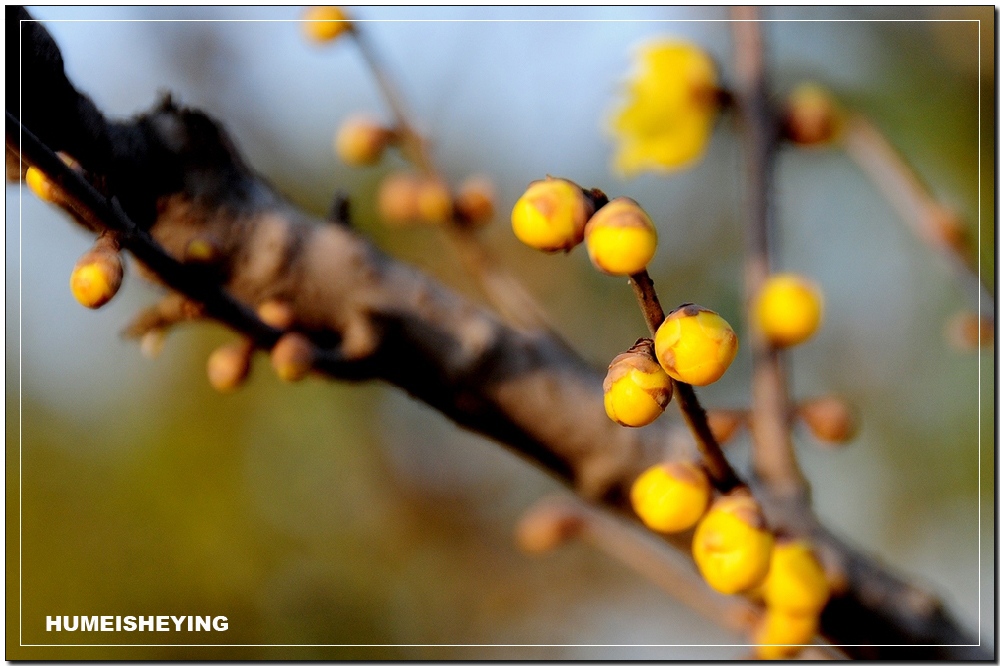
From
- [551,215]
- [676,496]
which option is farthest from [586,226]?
[676,496]

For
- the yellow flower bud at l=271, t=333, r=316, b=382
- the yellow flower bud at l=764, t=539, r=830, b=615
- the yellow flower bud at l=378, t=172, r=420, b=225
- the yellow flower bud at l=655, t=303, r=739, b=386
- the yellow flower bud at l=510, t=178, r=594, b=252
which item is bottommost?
the yellow flower bud at l=764, t=539, r=830, b=615

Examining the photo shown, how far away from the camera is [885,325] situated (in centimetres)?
160

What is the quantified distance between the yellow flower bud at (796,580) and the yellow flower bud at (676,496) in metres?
0.08

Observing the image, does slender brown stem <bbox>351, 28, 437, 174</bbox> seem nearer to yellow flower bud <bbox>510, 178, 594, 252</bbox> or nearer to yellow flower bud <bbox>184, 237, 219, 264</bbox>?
yellow flower bud <bbox>184, 237, 219, 264</bbox>

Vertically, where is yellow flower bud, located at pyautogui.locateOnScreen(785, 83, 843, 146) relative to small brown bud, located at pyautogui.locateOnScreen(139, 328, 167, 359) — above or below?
above

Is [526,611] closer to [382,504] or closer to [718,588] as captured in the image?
[382,504]

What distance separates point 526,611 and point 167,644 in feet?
4.53

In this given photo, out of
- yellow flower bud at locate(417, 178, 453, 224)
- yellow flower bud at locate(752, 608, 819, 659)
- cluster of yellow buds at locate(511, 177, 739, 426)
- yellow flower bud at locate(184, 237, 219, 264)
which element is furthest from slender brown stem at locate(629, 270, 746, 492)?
yellow flower bud at locate(417, 178, 453, 224)

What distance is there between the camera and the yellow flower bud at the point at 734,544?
39cm

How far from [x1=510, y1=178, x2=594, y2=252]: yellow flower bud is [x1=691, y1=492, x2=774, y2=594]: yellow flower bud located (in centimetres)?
18

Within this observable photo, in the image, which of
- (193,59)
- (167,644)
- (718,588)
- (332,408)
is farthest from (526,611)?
(718,588)

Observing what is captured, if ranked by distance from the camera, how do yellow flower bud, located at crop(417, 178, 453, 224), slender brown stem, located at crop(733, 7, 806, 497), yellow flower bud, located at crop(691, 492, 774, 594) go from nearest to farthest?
1. yellow flower bud, located at crop(691, 492, 774, 594)
2. slender brown stem, located at crop(733, 7, 806, 497)
3. yellow flower bud, located at crop(417, 178, 453, 224)

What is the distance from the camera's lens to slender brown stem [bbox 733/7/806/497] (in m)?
0.57

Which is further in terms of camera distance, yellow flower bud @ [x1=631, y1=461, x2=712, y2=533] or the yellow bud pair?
yellow flower bud @ [x1=631, y1=461, x2=712, y2=533]
